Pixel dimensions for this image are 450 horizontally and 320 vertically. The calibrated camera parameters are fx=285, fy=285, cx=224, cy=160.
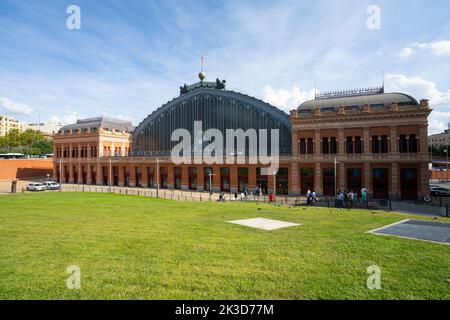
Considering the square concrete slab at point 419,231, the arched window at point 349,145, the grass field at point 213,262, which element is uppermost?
the arched window at point 349,145

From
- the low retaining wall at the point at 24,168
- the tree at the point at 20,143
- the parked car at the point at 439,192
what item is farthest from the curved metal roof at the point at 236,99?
the tree at the point at 20,143

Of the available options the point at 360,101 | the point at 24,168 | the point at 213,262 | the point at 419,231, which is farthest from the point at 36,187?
the point at 419,231

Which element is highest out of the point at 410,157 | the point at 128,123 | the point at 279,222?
the point at 128,123

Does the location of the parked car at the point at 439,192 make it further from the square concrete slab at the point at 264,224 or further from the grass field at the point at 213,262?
the square concrete slab at the point at 264,224

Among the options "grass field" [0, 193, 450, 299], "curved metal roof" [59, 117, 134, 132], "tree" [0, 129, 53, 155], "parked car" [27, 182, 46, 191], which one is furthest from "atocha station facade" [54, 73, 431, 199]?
"tree" [0, 129, 53, 155]

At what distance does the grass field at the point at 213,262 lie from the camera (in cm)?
930

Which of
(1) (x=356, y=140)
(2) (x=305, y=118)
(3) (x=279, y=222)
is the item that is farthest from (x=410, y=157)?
(3) (x=279, y=222)

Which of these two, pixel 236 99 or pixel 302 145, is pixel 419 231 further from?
pixel 236 99

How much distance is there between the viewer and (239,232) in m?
17.5

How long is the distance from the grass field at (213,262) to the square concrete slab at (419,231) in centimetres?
107

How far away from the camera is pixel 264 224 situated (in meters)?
20.5

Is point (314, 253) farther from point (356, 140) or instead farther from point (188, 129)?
point (188, 129)

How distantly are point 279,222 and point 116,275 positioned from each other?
1350 cm
